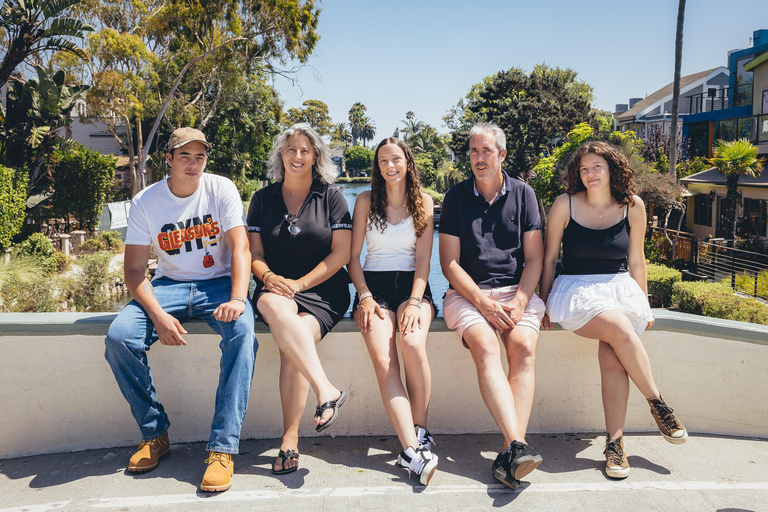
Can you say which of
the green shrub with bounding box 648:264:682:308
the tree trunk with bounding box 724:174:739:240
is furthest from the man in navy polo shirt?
the tree trunk with bounding box 724:174:739:240

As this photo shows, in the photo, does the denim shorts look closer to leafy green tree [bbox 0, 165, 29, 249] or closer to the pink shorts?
the pink shorts

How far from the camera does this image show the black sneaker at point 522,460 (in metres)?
2.67

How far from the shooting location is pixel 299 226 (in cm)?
340

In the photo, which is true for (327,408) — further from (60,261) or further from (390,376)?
(60,261)

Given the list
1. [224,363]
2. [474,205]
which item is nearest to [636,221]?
[474,205]

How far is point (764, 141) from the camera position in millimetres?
23469

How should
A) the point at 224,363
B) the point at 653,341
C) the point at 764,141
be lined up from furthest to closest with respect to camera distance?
the point at 764,141, the point at 653,341, the point at 224,363

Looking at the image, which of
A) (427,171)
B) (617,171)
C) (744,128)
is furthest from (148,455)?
(427,171)

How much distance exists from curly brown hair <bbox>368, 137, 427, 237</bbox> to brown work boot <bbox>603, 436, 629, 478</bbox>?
1543 mm

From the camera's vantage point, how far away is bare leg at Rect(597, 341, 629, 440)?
3.07 m

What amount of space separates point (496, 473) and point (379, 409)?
0.88 m

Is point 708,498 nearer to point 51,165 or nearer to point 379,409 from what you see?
point 379,409

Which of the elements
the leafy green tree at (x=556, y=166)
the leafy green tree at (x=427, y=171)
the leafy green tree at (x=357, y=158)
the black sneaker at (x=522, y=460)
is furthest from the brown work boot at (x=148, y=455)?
the leafy green tree at (x=357, y=158)

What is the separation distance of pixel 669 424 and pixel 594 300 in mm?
716
